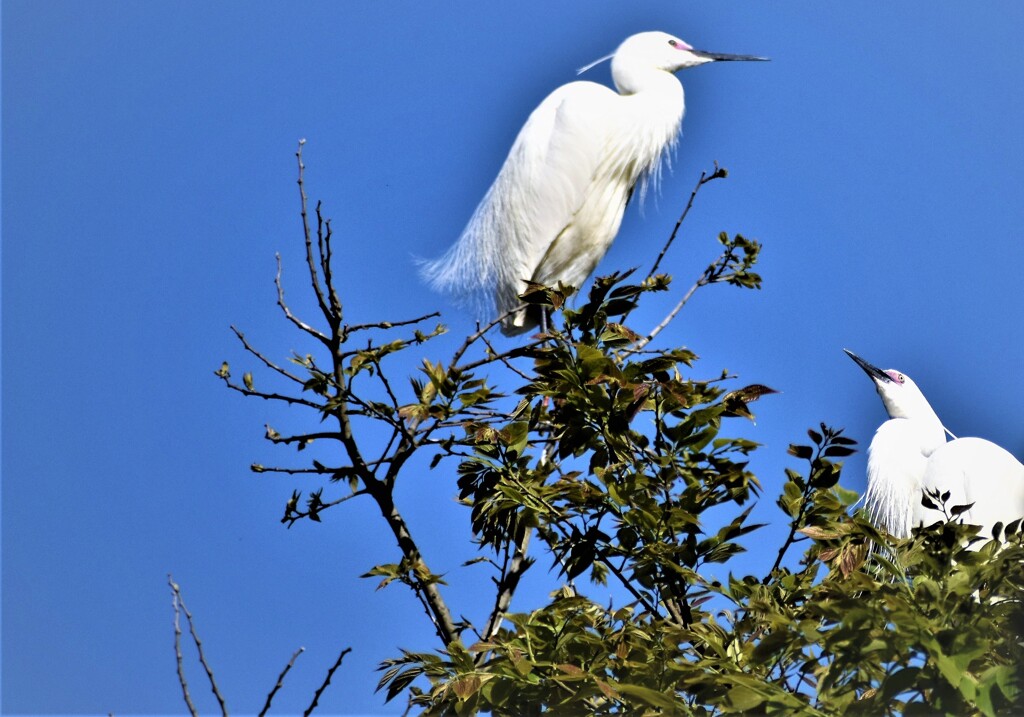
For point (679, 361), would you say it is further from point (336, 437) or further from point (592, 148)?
point (592, 148)

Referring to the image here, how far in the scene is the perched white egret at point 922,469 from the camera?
3.38 meters

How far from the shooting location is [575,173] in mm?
5445

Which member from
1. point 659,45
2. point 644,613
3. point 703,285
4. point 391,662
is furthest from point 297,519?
point 659,45

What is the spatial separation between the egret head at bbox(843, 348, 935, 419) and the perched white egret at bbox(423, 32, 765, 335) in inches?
64.5

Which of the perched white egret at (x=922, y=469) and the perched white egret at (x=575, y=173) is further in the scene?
the perched white egret at (x=575, y=173)

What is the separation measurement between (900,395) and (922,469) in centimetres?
44

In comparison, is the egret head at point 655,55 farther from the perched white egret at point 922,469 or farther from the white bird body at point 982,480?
the white bird body at point 982,480

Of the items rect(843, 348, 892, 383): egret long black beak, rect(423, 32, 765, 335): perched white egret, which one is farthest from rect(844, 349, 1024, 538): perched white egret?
rect(423, 32, 765, 335): perched white egret

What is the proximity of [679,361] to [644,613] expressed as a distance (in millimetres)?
472

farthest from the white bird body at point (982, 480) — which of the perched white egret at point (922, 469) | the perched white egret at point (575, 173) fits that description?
the perched white egret at point (575, 173)

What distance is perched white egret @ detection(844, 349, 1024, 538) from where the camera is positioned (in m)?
3.38

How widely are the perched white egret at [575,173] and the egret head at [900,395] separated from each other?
1.64 m

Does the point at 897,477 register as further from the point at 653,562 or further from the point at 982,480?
the point at 653,562

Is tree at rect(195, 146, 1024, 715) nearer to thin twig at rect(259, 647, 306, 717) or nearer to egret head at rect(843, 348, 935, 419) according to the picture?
thin twig at rect(259, 647, 306, 717)
